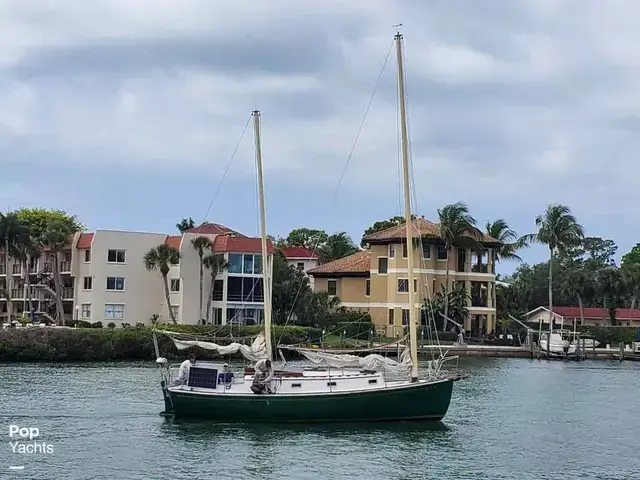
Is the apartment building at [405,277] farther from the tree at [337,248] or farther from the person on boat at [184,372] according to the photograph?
the person on boat at [184,372]

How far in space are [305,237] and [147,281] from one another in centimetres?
5493

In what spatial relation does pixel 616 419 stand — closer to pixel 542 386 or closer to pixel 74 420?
pixel 542 386

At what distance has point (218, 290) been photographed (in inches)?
3812

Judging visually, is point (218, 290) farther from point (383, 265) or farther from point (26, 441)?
point (26, 441)

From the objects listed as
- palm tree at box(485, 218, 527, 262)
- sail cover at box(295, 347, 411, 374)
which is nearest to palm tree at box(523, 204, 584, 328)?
palm tree at box(485, 218, 527, 262)

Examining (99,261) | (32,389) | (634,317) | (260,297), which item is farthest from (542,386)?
(634,317)

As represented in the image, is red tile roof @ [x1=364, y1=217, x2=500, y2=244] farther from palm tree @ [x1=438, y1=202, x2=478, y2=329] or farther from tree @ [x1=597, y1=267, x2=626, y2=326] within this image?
tree @ [x1=597, y1=267, x2=626, y2=326]

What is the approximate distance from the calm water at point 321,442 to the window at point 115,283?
37812mm

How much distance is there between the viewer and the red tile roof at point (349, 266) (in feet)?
→ 340

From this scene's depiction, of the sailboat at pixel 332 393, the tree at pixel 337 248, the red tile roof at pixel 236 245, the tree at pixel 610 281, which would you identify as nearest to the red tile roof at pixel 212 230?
the red tile roof at pixel 236 245

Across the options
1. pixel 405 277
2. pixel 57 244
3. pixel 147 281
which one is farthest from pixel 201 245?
pixel 405 277

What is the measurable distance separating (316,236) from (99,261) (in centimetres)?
5796

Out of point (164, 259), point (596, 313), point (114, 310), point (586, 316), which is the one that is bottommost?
point (114, 310)

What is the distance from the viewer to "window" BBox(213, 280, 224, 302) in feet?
317
